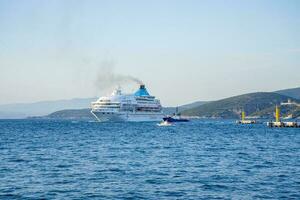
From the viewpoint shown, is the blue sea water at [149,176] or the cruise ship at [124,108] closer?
the blue sea water at [149,176]

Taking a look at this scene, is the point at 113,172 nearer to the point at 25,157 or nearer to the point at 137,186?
the point at 137,186

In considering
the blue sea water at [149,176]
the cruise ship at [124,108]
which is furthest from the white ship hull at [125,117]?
the blue sea water at [149,176]

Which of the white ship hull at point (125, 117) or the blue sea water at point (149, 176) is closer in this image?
the blue sea water at point (149, 176)

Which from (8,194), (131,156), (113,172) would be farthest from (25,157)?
(8,194)

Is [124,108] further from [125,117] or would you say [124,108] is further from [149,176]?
[149,176]

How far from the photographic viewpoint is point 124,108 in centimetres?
17688

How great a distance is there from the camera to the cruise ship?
175 m

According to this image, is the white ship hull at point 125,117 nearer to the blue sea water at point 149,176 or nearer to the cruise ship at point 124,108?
the cruise ship at point 124,108

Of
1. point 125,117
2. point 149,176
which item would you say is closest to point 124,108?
point 125,117

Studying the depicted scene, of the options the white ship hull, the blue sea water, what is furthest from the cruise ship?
the blue sea water

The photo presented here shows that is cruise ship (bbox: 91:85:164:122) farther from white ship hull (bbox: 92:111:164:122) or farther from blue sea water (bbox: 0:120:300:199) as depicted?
blue sea water (bbox: 0:120:300:199)

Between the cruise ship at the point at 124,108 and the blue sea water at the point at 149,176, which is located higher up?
the cruise ship at the point at 124,108

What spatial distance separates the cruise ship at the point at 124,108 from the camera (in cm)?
17512

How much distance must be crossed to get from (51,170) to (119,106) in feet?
453
